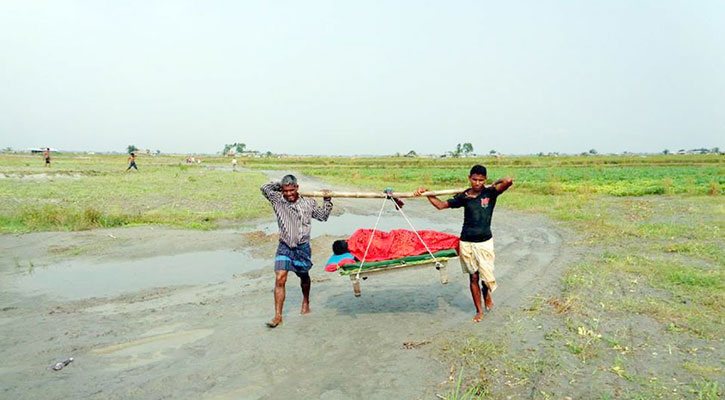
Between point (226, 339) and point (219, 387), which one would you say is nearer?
point (219, 387)

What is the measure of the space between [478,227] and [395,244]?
1.10m

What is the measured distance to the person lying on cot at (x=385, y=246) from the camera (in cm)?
579

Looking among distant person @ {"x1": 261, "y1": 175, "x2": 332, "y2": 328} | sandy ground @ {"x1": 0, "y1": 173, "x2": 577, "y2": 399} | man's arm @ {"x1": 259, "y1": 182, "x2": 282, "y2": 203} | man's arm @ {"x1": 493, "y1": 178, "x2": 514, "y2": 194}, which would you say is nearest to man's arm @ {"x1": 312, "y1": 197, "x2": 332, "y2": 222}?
distant person @ {"x1": 261, "y1": 175, "x2": 332, "y2": 328}

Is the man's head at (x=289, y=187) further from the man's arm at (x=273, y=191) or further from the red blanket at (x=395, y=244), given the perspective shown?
the red blanket at (x=395, y=244)

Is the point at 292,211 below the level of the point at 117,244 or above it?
above

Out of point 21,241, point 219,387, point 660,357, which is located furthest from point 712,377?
point 21,241

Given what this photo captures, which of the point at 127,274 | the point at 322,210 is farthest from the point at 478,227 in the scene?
the point at 127,274

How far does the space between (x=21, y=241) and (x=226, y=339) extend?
27.0ft

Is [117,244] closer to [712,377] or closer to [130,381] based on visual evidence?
[130,381]

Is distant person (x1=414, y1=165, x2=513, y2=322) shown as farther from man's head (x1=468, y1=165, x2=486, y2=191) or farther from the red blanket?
the red blanket

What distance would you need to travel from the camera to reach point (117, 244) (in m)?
10.7

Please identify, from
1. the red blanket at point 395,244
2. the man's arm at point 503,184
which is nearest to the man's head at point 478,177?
the man's arm at point 503,184

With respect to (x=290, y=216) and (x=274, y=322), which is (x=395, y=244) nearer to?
(x=290, y=216)

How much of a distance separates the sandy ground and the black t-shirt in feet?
3.66
